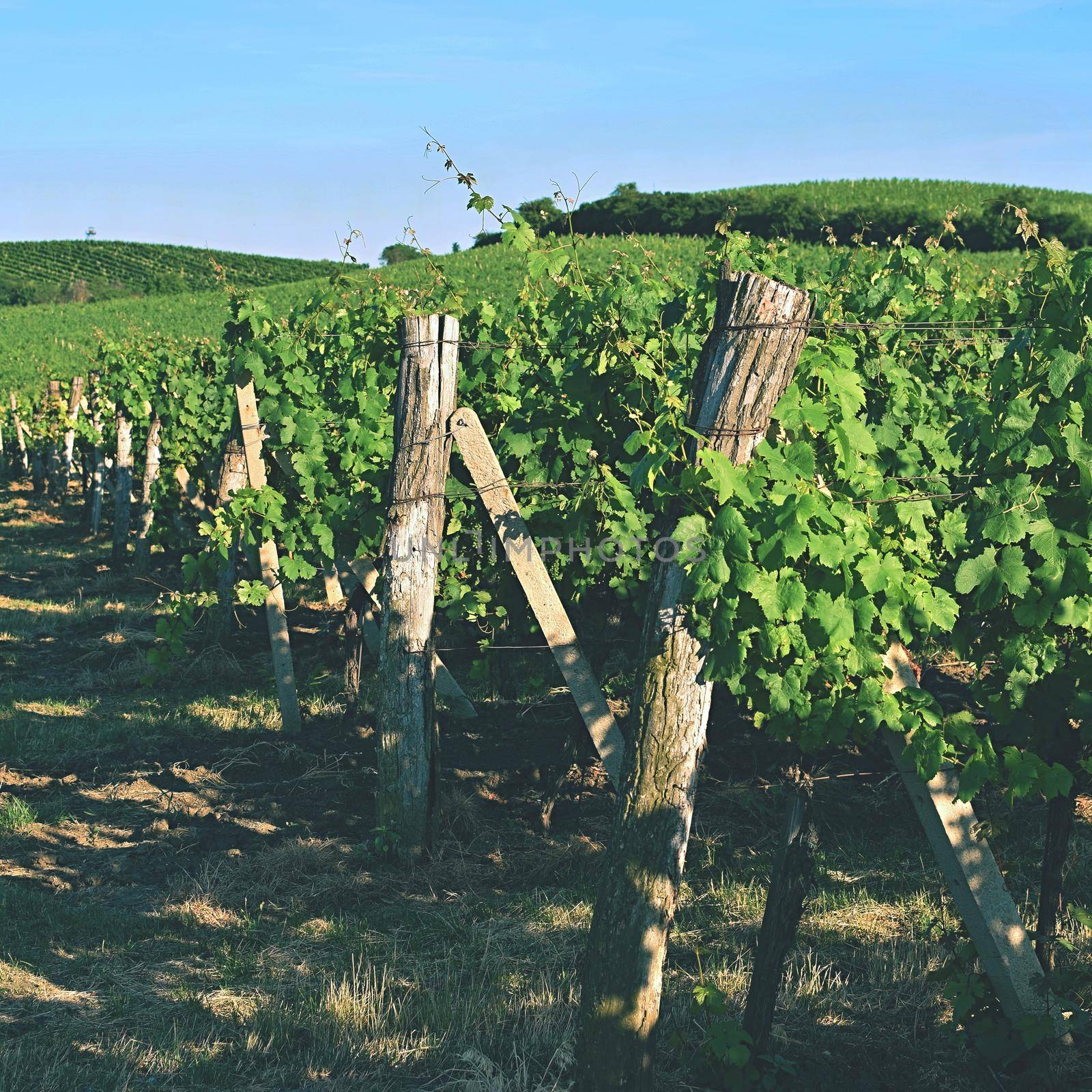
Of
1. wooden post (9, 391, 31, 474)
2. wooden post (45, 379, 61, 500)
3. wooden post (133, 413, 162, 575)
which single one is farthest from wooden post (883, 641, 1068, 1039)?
wooden post (9, 391, 31, 474)

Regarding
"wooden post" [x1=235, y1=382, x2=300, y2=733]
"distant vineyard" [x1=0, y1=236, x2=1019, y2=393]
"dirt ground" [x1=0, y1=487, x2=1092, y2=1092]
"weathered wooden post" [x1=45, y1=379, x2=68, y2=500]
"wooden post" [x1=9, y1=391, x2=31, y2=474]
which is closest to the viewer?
"dirt ground" [x1=0, y1=487, x2=1092, y2=1092]

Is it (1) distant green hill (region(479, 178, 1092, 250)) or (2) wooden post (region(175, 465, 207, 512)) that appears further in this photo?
(1) distant green hill (region(479, 178, 1092, 250))

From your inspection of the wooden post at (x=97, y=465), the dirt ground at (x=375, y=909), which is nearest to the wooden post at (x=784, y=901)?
the dirt ground at (x=375, y=909)

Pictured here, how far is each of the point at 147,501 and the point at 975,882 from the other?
1144 cm

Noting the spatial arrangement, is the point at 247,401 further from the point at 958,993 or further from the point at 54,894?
the point at 958,993

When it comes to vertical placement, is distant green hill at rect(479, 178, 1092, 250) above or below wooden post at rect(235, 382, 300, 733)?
above

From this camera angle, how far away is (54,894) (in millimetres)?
5125

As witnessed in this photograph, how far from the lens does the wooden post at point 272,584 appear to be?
732 centimetres

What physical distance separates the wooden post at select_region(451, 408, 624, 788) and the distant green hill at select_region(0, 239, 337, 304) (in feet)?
246

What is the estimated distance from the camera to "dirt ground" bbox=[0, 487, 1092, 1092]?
3.69 metres

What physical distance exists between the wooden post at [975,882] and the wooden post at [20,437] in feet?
79.9

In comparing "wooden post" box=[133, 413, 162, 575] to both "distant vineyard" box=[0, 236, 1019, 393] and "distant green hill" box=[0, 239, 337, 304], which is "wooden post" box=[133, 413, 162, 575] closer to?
"distant vineyard" box=[0, 236, 1019, 393]

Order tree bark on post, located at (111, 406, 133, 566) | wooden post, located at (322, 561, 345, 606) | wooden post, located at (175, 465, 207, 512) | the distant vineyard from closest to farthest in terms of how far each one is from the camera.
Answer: wooden post, located at (322, 561, 345, 606) → wooden post, located at (175, 465, 207, 512) → tree bark on post, located at (111, 406, 133, 566) → the distant vineyard

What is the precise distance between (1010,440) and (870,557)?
2.00 feet
